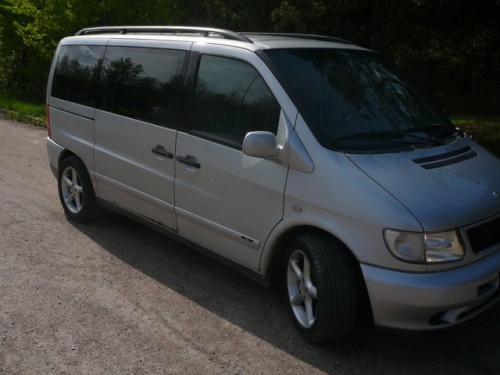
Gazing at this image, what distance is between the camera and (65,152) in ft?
21.0

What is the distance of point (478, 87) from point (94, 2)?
7871 mm

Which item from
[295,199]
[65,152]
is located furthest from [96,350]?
[65,152]

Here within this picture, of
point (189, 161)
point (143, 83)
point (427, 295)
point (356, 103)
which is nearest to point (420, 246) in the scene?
point (427, 295)

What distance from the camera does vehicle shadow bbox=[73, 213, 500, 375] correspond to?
12.5ft

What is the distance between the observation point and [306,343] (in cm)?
403

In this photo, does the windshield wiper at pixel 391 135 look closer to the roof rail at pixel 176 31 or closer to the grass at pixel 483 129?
the roof rail at pixel 176 31

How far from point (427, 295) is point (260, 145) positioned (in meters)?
1.34

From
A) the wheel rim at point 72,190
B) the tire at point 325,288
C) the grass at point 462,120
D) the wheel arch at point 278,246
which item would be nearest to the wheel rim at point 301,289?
the tire at point 325,288

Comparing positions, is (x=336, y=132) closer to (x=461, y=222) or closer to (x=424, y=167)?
(x=424, y=167)

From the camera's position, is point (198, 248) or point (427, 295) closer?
point (427, 295)

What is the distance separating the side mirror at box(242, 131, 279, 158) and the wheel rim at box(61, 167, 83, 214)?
2.76 m

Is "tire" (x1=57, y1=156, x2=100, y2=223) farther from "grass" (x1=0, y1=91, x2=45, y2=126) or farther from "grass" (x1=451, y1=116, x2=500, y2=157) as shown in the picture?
"grass" (x1=0, y1=91, x2=45, y2=126)

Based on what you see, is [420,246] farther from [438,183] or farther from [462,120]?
[462,120]

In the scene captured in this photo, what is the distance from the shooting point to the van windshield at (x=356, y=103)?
13.3ft
